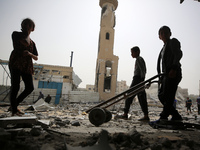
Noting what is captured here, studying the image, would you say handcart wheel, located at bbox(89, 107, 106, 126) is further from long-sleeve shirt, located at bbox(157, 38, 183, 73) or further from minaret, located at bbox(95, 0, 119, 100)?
minaret, located at bbox(95, 0, 119, 100)

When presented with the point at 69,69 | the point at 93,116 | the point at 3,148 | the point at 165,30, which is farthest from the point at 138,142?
the point at 69,69

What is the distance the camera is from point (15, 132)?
1.20m

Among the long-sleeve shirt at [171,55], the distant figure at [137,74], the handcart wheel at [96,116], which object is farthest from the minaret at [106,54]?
the handcart wheel at [96,116]

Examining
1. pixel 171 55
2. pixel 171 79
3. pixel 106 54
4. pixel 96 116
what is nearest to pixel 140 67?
pixel 171 55

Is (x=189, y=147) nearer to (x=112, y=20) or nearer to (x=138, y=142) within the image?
(x=138, y=142)

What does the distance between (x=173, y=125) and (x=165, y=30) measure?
1.81 metres

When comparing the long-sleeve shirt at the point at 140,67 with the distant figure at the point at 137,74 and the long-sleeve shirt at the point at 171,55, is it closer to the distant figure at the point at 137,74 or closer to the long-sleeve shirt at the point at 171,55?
the distant figure at the point at 137,74

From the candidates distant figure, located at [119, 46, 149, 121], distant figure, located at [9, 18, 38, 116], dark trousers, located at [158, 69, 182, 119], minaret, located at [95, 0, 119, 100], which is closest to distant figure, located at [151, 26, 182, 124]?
dark trousers, located at [158, 69, 182, 119]

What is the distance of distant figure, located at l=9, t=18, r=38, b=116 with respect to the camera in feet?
7.77

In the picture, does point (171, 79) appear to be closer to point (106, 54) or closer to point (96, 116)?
point (96, 116)

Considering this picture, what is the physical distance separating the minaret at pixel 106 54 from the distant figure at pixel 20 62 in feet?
53.7

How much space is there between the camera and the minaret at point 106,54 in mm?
18984

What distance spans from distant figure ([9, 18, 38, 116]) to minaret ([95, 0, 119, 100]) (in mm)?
16379

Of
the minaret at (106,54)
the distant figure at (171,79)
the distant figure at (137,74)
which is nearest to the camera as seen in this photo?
the distant figure at (171,79)
